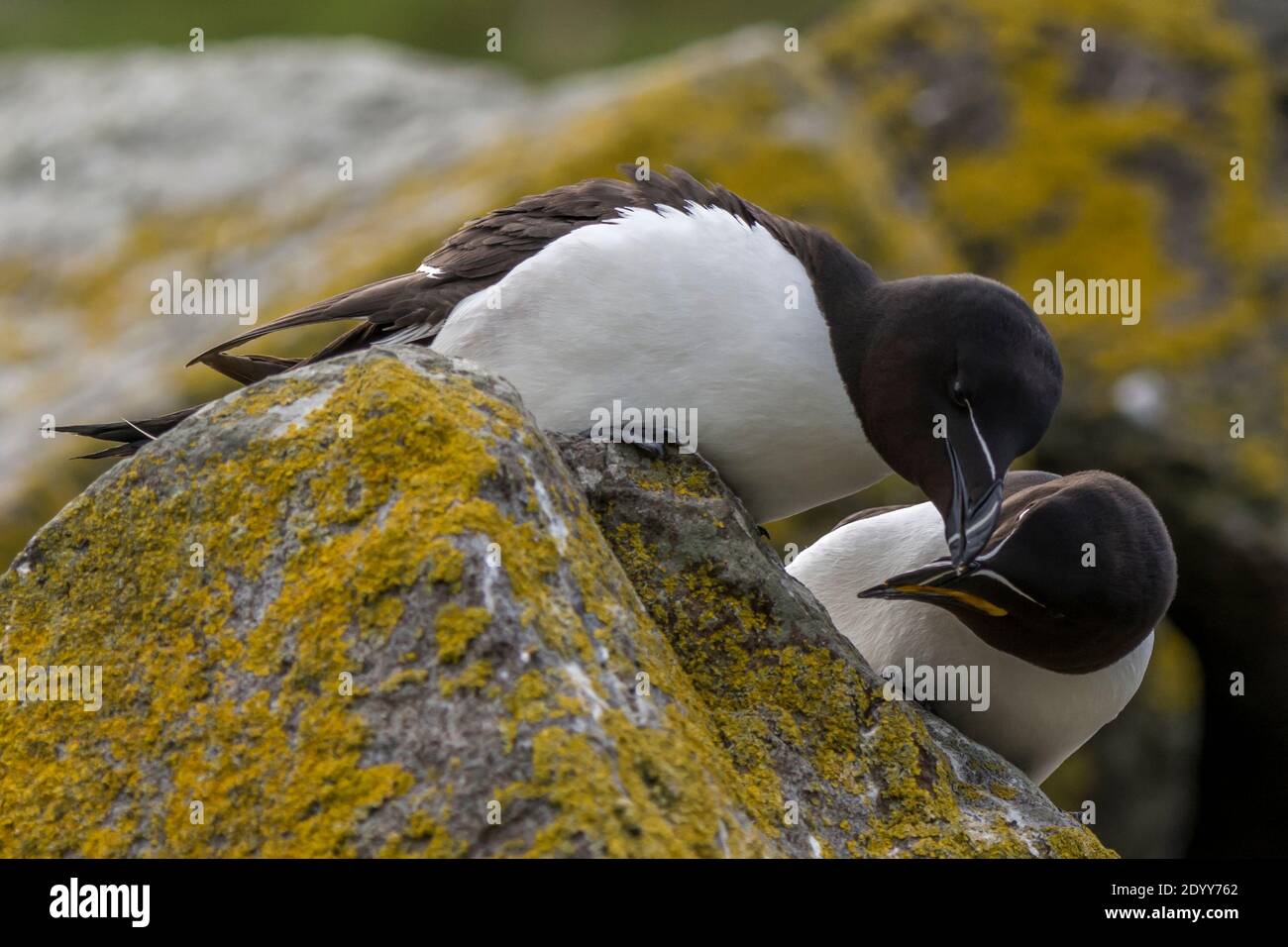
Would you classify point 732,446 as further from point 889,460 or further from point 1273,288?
point 1273,288

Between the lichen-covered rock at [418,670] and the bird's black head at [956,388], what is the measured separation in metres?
0.57

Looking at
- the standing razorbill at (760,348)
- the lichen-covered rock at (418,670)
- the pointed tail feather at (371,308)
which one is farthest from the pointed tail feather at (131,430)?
the lichen-covered rock at (418,670)

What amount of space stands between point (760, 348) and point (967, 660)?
1154 mm

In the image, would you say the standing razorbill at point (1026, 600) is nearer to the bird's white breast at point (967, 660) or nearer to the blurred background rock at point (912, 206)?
the bird's white breast at point (967, 660)

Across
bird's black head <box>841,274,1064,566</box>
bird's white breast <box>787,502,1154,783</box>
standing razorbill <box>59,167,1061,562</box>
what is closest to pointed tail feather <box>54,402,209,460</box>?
standing razorbill <box>59,167,1061,562</box>

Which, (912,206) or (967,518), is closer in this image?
(967,518)

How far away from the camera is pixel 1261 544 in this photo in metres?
10.2

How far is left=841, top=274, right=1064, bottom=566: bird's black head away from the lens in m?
4.56

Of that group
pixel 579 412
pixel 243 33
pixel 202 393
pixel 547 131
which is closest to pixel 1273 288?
pixel 547 131

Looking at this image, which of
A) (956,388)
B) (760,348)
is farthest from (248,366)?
(956,388)

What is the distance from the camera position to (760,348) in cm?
471

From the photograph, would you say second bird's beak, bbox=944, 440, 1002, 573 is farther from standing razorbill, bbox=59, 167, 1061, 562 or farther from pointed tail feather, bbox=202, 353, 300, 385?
pointed tail feather, bbox=202, 353, 300, 385

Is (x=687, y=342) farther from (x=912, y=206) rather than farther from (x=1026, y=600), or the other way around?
(x=912, y=206)

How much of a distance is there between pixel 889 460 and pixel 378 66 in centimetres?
1007
